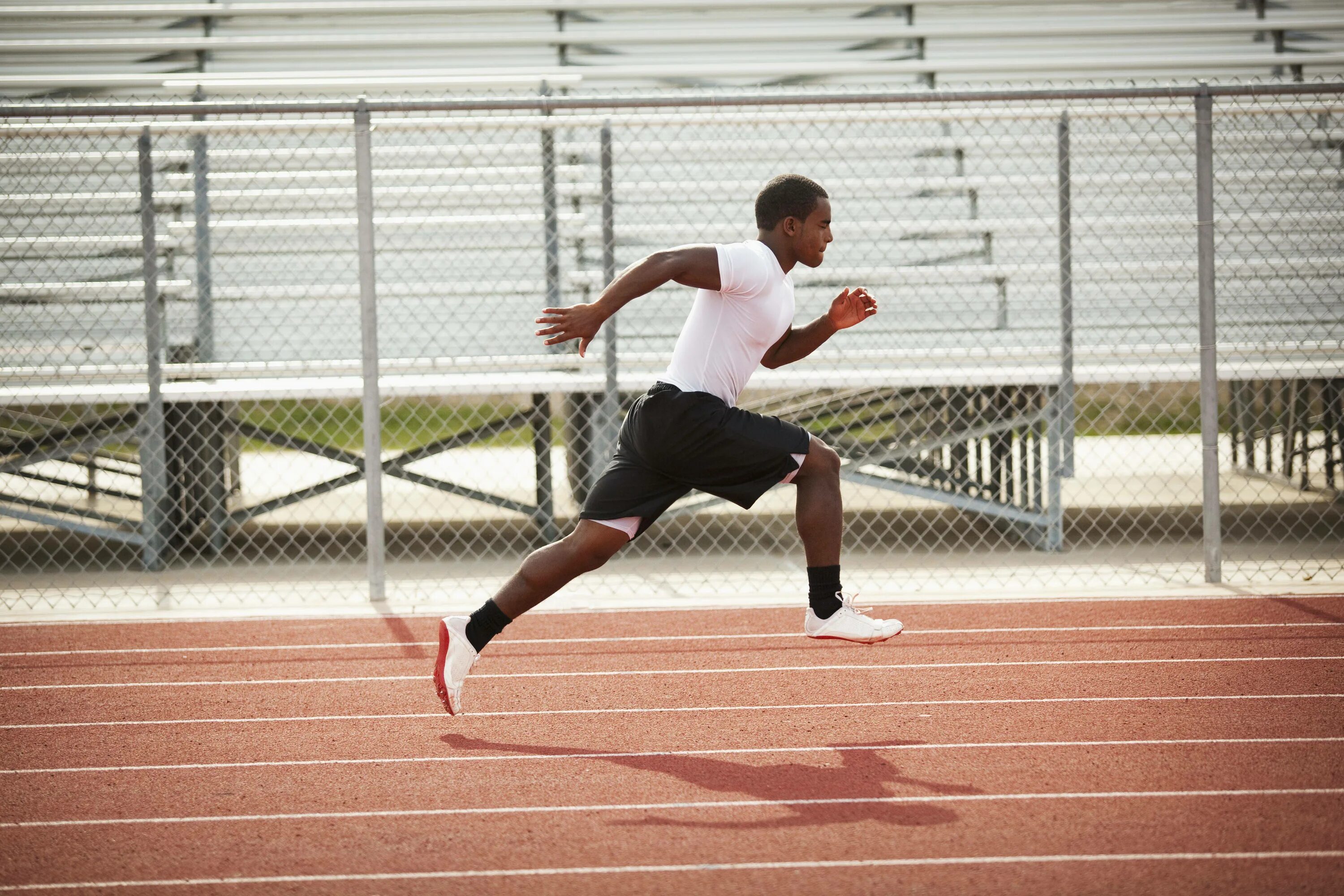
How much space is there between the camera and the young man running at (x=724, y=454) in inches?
129

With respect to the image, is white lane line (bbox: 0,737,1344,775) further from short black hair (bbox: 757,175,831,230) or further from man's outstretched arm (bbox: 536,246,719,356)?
short black hair (bbox: 757,175,831,230)

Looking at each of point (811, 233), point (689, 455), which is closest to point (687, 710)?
point (689, 455)

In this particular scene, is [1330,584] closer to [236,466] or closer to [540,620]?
[540,620]

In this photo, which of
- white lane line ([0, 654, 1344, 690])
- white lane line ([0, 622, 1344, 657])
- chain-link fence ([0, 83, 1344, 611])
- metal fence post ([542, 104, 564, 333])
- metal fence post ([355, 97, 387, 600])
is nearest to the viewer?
white lane line ([0, 654, 1344, 690])

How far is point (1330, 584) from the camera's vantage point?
5.14 m

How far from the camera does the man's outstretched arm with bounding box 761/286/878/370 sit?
3336 millimetres

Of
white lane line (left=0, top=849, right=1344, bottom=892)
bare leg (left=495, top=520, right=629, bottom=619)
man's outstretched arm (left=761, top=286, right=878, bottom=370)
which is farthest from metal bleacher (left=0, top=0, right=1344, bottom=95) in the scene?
white lane line (left=0, top=849, right=1344, bottom=892)

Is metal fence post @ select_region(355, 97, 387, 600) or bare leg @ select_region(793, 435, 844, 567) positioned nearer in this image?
bare leg @ select_region(793, 435, 844, 567)

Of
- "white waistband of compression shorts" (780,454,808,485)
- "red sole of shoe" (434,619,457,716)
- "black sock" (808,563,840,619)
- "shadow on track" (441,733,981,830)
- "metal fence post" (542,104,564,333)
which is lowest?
"shadow on track" (441,733,981,830)

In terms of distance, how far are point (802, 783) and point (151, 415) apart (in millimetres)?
4873

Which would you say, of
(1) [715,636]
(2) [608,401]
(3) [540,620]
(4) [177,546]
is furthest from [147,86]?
(1) [715,636]

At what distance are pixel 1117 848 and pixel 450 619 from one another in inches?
75.5

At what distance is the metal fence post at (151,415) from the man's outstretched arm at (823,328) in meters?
3.97

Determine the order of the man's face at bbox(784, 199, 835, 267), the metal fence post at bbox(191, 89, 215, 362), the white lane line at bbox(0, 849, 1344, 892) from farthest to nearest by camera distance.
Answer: the metal fence post at bbox(191, 89, 215, 362)
the man's face at bbox(784, 199, 835, 267)
the white lane line at bbox(0, 849, 1344, 892)
